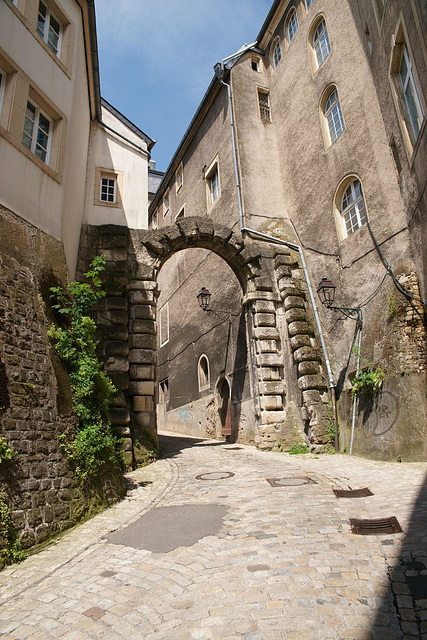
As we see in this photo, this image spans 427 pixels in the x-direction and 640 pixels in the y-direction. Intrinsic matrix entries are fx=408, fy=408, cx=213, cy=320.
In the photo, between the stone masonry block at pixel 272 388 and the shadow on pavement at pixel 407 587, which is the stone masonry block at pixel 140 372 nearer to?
the stone masonry block at pixel 272 388

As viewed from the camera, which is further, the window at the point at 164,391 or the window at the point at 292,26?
the window at the point at 164,391

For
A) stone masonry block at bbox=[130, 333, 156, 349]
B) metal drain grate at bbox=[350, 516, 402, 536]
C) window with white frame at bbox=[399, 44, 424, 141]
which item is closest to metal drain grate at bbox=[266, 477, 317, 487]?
metal drain grate at bbox=[350, 516, 402, 536]

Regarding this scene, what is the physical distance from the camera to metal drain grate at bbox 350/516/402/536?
3645mm

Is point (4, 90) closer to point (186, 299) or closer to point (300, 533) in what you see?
point (300, 533)

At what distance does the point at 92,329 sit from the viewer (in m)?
5.95

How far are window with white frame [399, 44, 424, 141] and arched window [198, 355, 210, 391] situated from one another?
1022 cm

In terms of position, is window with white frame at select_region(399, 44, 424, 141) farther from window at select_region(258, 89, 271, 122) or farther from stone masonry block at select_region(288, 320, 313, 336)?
window at select_region(258, 89, 271, 122)

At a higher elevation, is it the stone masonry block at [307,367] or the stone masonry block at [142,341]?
the stone masonry block at [142,341]

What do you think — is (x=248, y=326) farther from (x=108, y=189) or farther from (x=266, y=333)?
(x=108, y=189)

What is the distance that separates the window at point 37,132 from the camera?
6.16 meters

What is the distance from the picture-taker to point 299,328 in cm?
1015

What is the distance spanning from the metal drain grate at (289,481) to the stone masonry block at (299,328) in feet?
14.9

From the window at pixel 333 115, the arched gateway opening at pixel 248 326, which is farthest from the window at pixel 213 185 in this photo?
the window at pixel 333 115

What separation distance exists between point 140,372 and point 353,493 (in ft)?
17.0
